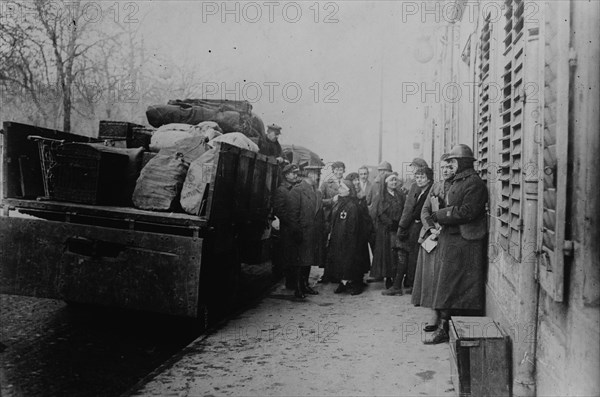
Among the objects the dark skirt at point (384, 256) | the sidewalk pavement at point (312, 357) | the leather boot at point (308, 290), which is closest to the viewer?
the sidewalk pavement at point (312, 357)

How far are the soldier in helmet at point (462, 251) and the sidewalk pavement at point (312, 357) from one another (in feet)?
1.66

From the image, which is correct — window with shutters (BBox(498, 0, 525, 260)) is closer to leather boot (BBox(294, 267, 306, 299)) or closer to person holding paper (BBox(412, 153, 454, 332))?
person holding paper (BBox(412, 153, 454, 332))

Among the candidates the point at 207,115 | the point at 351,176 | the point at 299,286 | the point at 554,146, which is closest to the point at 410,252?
the point at 351,176

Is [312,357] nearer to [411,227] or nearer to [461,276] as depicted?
[461,276]

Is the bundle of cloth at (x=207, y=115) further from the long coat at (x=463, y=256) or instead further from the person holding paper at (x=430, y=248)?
the long coat at (x=463, y=256)

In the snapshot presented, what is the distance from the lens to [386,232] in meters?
7.97

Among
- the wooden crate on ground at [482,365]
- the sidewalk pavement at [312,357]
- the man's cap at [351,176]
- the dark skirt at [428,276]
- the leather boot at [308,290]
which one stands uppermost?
the man's cap at [351,176]

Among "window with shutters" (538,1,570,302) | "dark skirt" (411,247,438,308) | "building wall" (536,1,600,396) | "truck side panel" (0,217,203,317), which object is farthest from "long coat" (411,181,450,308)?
"building wall" (536,1,600,396)

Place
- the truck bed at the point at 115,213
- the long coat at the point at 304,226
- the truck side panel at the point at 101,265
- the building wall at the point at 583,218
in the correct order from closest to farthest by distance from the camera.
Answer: the building wall at the point at 583,218
the truck side panel at the point at 101,265
the truck bed at the point at 115,213
the long coat at the point at 304,226

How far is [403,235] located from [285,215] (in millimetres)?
1647

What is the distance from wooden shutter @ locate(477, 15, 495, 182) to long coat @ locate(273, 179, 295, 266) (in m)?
2.58

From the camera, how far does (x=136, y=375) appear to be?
175 inches

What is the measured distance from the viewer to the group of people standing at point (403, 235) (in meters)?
4.92

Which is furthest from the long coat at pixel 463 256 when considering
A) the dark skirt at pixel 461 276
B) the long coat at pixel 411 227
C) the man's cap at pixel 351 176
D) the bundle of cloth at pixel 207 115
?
the bundle of cloth at pixel 207 115
